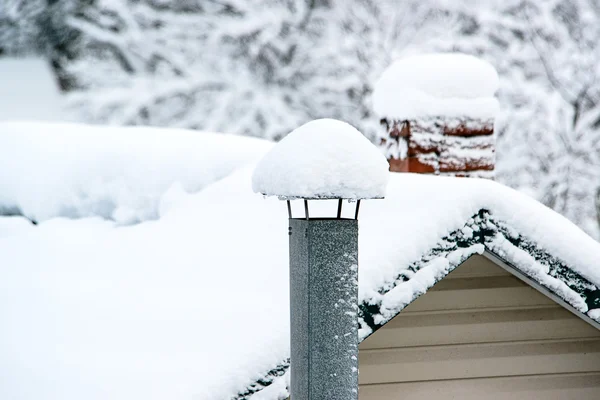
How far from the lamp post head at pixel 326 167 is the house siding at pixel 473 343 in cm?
102

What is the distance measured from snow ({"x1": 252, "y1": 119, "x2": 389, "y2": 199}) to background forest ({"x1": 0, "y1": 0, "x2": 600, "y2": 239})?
971 cm

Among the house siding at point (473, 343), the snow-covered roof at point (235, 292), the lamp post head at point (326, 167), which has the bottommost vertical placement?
the house siding at point (473, 343)

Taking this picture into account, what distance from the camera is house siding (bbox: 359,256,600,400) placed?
2721 millimetres

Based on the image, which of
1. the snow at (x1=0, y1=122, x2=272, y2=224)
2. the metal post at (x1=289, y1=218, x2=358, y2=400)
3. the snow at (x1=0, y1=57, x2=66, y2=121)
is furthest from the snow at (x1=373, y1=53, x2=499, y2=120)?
the snow at (x1=0, y1=57, x2=66, y2=121)

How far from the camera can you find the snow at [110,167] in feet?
12.1

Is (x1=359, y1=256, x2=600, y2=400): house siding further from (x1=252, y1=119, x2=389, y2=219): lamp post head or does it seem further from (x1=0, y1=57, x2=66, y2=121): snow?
(x1=0, y1=57, x2=66, y2=121): snow

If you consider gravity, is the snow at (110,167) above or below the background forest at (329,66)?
below

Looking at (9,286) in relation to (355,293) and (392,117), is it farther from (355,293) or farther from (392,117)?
(392,117)

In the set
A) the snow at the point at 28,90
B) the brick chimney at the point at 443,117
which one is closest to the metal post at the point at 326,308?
the brick chimney at the point at 443,117

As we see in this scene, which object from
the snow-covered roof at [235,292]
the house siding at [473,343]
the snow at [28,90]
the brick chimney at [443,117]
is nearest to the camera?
the snow-covered roof at [235,292]

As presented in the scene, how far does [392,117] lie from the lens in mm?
3951

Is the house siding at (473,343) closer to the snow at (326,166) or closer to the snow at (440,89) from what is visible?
the snow at (326,166)

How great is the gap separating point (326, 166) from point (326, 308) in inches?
14.2

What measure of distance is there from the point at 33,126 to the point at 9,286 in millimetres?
2036
